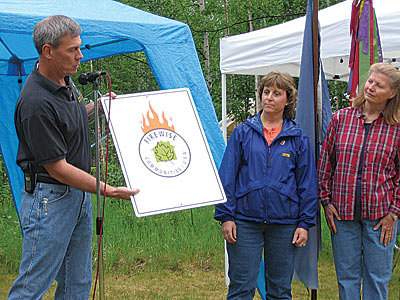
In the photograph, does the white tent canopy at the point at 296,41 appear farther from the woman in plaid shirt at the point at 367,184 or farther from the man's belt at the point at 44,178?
the man's belt at the point at 44,178

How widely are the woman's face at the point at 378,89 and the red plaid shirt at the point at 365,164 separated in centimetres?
8

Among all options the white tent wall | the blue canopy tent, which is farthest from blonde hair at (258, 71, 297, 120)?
the white tent wall

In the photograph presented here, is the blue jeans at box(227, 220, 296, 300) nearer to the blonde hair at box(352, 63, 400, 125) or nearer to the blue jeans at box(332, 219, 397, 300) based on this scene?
the blue jeans at box(332, 219, 397, 300)

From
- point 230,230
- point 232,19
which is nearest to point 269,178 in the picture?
point 230,230

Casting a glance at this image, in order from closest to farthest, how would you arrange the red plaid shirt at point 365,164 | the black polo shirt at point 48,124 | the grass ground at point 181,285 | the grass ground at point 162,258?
the black polo shirt at point 48,124 < the red plaid shirt at point 365,164 < the grass ground at point 181,285 < the grass ground at point 162,258

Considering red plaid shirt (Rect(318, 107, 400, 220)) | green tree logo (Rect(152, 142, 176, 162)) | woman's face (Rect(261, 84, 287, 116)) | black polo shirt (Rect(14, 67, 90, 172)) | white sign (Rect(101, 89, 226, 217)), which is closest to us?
black polo shirt (Rect(14, 67, 90, 172))

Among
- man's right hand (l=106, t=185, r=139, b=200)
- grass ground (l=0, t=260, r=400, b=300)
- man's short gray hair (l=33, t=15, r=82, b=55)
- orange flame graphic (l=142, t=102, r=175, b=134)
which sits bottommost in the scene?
grass ground (l=0, t=260, r=400, b=300)

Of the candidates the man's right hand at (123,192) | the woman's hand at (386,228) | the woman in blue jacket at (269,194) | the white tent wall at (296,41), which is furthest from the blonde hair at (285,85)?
the white tent wall at (296,41)

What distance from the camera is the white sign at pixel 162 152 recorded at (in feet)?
7.11

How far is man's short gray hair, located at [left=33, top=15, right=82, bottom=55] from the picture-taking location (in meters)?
1.96

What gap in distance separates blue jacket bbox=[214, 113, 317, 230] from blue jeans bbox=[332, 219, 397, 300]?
212 millimetres

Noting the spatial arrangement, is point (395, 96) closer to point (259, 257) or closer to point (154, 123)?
point (259, 257)

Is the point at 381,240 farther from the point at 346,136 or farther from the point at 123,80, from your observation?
the point at 123,80

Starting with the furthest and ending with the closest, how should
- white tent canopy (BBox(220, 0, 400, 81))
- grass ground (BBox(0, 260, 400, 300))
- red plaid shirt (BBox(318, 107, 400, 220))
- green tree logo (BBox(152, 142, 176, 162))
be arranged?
grass ground (BBox(0, 260, 400, 300))
white tent canopy (BBox(220, 0, 400, 81))
red plaid shirt (BBox(318, 107, 400, 220))
green tree logo (BBox(152, 142, 176, 162))
